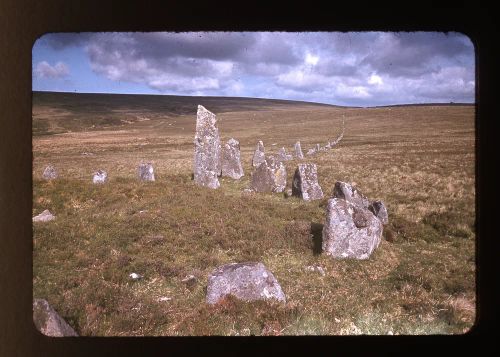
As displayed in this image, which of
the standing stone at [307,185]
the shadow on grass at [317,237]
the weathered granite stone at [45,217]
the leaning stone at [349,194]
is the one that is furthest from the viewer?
the standing stone at [307,185]

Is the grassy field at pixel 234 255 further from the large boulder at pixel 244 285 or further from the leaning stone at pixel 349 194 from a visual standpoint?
the leaning stone at pixel 349 194

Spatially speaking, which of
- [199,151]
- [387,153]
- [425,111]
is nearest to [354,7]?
[199,151]

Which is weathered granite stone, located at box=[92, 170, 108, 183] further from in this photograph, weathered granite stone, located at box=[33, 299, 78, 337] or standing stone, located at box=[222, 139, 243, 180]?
weathered granite stone, located at box=[33, 299, 78, 337]

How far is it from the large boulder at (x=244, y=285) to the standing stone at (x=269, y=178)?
770 cm

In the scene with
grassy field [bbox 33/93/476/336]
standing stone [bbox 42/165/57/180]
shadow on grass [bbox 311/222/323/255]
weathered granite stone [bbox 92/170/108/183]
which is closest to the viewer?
grassy field [bbox 33/93/476/336]

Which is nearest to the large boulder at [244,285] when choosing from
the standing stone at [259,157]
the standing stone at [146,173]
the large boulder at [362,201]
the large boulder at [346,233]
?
the large boulder at [346,233]

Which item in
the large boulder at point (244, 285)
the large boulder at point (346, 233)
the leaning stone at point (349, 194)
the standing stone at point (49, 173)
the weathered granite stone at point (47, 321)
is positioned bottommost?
the weathered granite stone at point (47, 321)

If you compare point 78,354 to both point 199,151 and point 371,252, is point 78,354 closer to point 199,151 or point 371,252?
point 371,252

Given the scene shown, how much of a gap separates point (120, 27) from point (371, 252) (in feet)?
19.6

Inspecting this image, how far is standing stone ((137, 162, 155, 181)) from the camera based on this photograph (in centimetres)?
1515

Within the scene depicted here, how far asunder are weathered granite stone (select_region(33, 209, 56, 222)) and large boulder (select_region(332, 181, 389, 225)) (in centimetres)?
715

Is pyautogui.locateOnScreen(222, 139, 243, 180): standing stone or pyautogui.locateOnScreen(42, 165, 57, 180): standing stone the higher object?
pyautogui.locateOnScreen(222, 139, 243, 180): standing stone

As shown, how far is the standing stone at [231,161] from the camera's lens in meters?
16.0

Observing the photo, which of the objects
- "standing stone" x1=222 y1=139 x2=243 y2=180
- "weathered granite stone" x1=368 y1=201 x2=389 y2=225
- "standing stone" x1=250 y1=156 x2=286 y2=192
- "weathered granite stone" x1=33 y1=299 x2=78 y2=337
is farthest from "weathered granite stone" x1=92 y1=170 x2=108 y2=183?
"weathered granite stone" x1=33 y1=299 x2=78 y2=337
